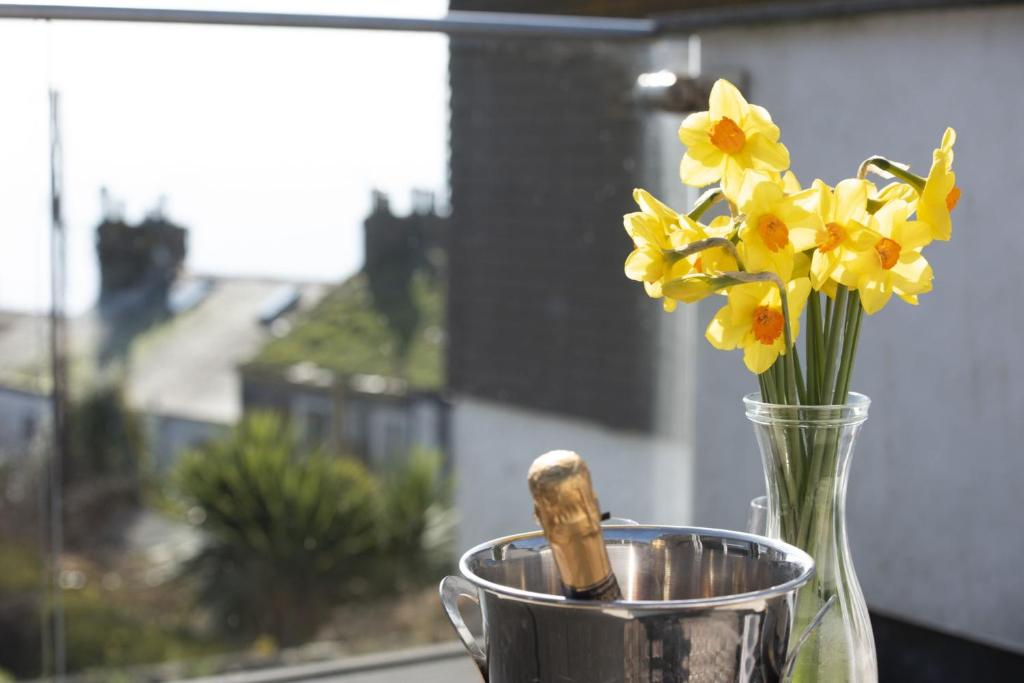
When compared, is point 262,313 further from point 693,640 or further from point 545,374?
point 693,640

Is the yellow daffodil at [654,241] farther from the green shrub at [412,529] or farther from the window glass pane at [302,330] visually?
the green shrub at [412,529]

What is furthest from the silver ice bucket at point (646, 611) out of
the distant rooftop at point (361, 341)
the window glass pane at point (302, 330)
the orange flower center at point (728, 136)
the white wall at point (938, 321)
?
the distant rooftop at point (361, 341)

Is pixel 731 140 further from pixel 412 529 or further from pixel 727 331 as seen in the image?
pixel 412 529

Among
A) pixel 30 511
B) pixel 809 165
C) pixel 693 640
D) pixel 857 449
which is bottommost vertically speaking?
pixel 30 511

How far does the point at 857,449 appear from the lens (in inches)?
82.2

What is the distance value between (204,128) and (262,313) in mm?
436

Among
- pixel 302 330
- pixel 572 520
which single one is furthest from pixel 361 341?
pixel 572 520

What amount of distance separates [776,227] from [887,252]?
58mm

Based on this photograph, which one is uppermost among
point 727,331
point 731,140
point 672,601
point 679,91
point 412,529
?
point 679,91

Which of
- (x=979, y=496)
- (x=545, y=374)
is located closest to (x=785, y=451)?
(x=979, y=496)

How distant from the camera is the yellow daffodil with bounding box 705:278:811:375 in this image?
2.25ft

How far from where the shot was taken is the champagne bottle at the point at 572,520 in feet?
1.84

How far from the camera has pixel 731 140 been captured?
2.34ft

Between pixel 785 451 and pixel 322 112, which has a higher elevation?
pixel 322 112
